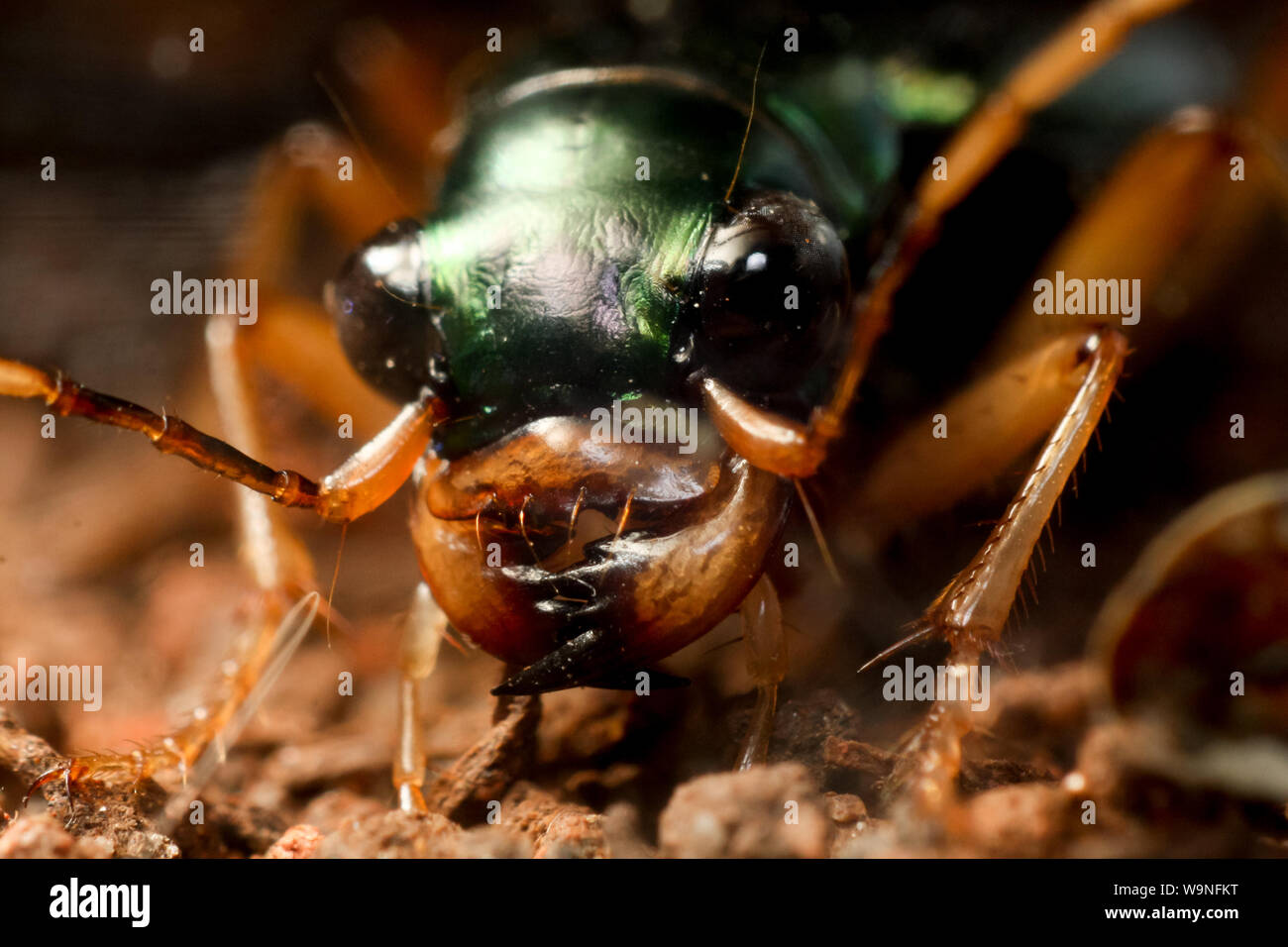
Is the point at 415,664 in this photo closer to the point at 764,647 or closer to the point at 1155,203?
the point at 764,647

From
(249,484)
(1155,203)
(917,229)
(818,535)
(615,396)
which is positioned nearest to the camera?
A: (249,484)

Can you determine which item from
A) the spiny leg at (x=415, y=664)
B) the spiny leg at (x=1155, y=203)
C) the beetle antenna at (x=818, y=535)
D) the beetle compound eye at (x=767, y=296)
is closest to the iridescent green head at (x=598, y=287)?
the beetle compound eye at (x=767, y=296)

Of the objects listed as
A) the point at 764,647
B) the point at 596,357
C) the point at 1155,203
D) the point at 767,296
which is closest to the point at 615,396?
the point at 596,357

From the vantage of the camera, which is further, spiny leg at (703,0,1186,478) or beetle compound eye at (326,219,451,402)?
beetle compound eye at (326,219,451,402)

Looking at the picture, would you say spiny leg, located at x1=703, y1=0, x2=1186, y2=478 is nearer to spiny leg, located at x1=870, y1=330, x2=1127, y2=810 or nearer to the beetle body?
the beetle body

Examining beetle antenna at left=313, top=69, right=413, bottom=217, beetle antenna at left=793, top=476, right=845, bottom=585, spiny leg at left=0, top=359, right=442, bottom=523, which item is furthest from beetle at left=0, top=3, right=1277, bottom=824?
beetle antenna at left=313, top=69, right=413, bottom=217

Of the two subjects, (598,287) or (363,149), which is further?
(363,149)
